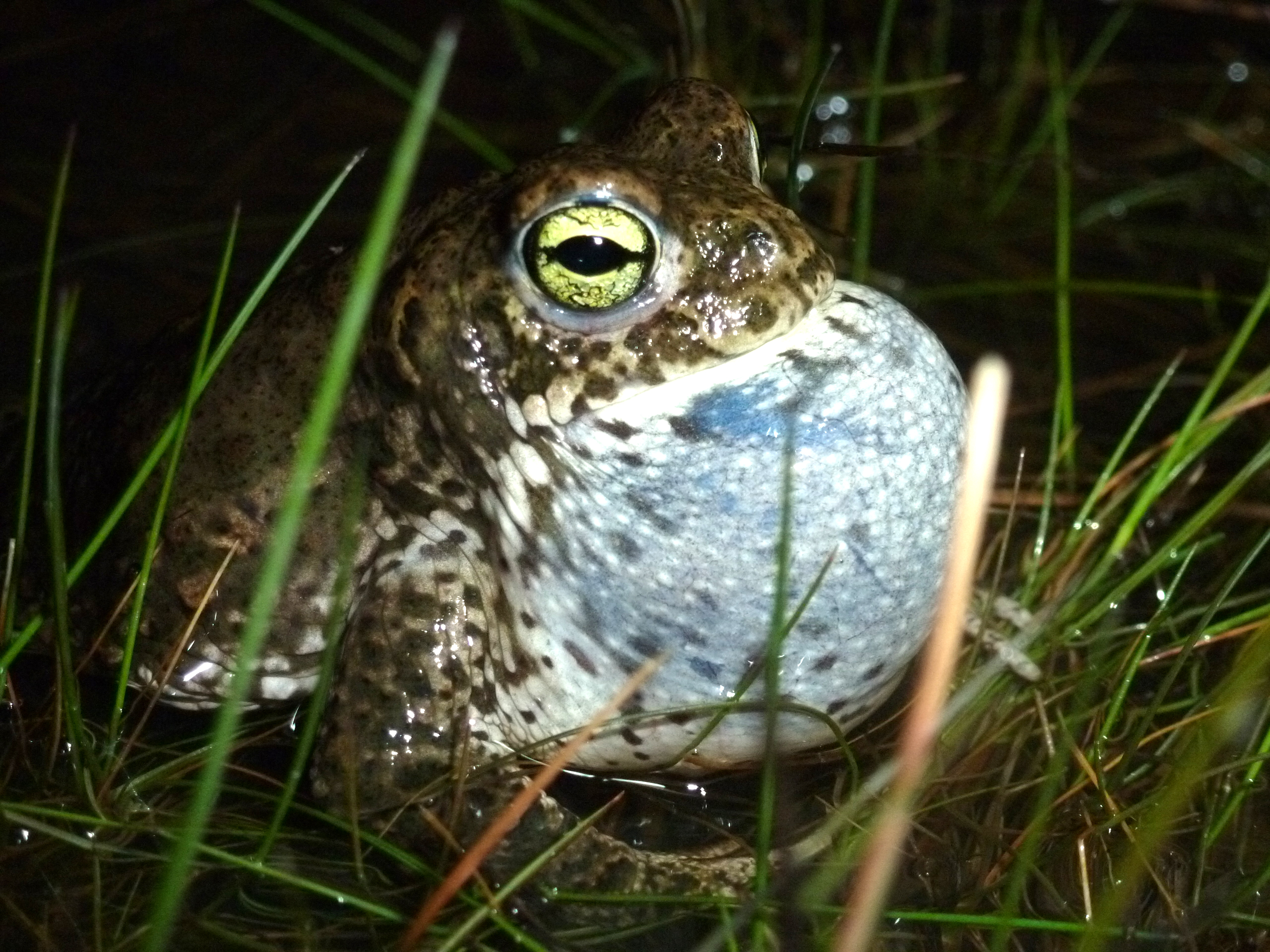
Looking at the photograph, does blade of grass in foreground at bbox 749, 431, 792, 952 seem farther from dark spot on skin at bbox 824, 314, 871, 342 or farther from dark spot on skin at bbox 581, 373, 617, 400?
dark spot on skin at bbox 581, 373, 617, 400

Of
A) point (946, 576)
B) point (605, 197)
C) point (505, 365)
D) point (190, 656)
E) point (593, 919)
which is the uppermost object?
point (605, 197)

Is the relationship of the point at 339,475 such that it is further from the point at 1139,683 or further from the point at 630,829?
the point at 1139,683

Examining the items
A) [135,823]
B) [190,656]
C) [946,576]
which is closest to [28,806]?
[135,823]

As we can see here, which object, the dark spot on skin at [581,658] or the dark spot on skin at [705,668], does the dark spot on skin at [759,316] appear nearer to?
the dark spot on skin at [705,668]

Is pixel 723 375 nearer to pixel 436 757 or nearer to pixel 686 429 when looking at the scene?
pixel 686 429

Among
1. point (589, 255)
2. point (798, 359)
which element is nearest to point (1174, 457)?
point (798, 359)

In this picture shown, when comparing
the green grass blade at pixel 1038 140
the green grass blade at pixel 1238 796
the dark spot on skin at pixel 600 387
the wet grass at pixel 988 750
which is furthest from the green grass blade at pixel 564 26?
the green grass blade at pixel 1238 796
